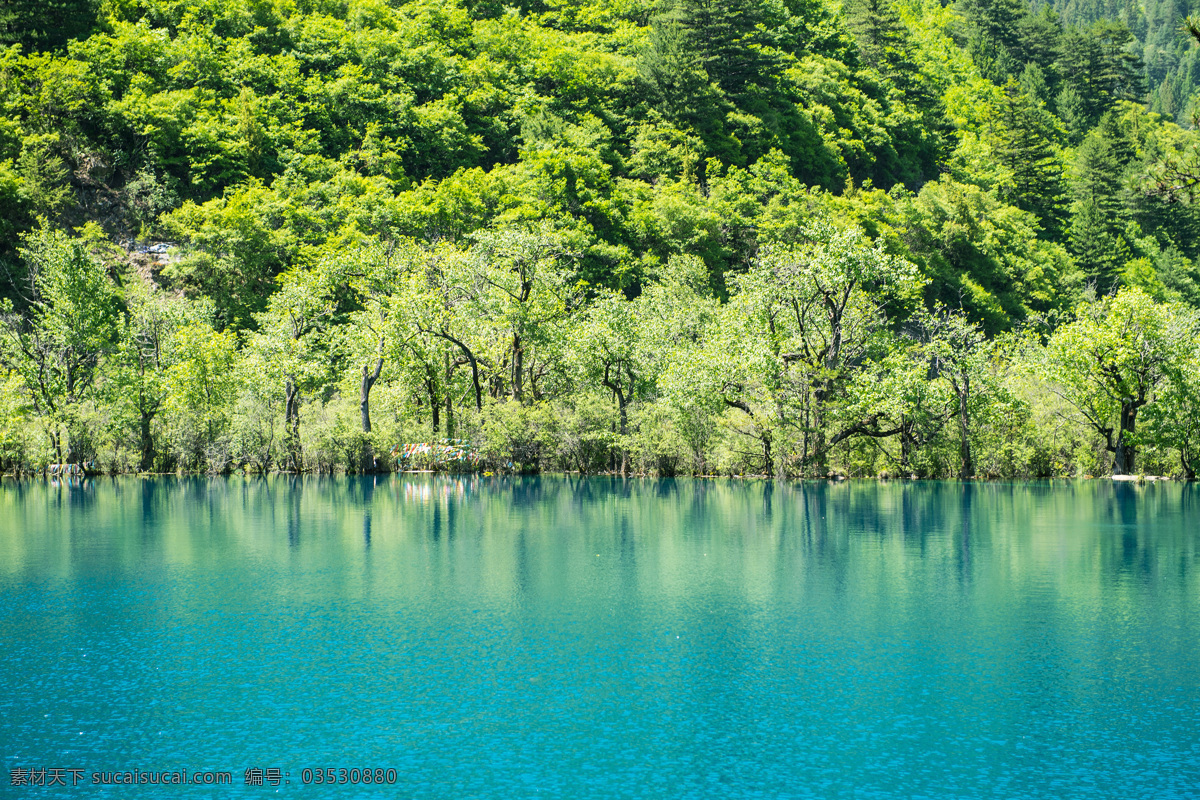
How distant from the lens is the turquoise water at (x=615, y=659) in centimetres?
1126

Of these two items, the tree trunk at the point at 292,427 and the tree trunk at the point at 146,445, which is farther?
the tree trunk at the point at 292,427

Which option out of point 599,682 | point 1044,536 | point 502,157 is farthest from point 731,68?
point 599,682

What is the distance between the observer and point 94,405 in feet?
176

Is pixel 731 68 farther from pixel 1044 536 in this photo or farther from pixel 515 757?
pixel 515 757

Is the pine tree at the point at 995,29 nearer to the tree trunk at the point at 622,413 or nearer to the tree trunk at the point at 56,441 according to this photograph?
the tree trunk at the point at 622,413

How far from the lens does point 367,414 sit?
55.2 m

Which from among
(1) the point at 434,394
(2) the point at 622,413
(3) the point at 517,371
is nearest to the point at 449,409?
(1) the point at 434,394

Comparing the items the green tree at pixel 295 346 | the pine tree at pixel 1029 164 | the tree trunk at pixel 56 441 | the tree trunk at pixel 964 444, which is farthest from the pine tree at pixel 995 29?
the tree trunk at pixel 56 441

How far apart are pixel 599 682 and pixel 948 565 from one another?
500 inches

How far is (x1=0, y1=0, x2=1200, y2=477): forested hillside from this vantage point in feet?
160

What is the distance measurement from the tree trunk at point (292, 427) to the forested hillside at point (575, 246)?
0.22 meters

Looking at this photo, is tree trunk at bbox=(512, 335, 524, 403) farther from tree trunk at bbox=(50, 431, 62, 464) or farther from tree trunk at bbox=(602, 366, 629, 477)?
tree trunk at bbox=(50, 431, 62, 464)

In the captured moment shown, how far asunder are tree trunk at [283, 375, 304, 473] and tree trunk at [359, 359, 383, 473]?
3873mm

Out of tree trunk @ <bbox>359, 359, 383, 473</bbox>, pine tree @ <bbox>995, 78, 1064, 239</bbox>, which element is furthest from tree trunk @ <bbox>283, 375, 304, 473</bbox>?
pine tree @ <bbox>995, 78, 1064, 239</bbox>
